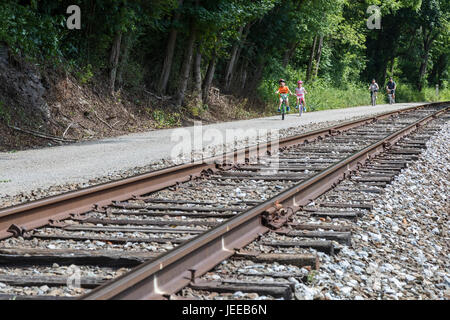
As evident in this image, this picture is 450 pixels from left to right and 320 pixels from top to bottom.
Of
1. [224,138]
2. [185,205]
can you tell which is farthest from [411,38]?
[185,205]

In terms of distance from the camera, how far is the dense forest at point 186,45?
16.0m

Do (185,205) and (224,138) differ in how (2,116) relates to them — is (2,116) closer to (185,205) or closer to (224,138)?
(224,138)

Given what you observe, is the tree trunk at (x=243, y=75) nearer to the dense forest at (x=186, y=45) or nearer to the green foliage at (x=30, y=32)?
the dense forest at (x=186, y=45)

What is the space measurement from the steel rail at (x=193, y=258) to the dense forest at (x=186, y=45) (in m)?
9.46

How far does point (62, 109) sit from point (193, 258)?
1240 centimetres

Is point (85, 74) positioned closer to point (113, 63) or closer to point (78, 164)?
point (113, 63)

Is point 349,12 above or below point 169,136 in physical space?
above

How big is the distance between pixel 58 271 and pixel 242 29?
76.7ft

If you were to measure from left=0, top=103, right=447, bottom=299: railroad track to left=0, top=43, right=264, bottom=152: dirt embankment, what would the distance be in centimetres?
623

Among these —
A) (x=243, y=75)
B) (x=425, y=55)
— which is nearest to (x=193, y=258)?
(x=243, y=75)

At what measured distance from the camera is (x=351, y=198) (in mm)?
7152

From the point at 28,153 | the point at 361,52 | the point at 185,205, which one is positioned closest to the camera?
the point at 185,205

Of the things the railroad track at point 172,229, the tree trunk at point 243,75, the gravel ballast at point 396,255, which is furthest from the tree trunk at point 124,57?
the gravel ballast at point 396,255

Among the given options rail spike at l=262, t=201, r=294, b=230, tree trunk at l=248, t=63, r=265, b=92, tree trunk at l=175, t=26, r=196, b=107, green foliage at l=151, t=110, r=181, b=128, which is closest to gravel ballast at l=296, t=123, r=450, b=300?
rail spike at l=262, t=201, r=294, b=230
